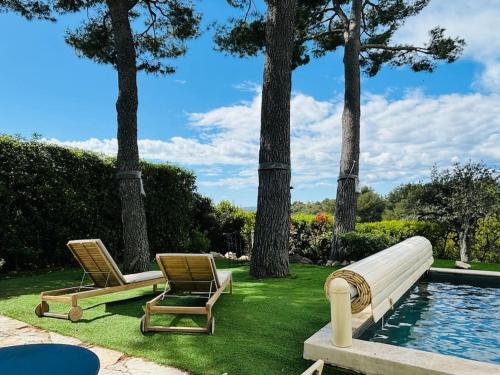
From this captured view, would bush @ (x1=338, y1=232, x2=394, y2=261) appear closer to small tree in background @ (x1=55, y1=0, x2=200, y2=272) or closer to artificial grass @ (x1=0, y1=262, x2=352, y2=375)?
artificial grass @ (x1=0, y1=262, x2=352, y2=375)

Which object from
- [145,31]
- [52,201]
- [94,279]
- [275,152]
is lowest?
[94,279]

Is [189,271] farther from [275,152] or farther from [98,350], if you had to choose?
[275,152]

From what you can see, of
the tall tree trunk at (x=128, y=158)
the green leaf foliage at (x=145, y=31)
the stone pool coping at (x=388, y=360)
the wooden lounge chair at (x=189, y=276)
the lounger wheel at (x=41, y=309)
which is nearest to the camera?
the stone pool coping at (x=388, y=360)

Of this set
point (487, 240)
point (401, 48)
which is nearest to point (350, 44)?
point (401, 48)

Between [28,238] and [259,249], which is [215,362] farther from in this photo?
[28,238]

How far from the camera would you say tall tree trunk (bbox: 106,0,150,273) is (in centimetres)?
839

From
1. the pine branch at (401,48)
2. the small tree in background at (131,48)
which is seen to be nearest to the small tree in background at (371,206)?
the pine branch at (401,48)

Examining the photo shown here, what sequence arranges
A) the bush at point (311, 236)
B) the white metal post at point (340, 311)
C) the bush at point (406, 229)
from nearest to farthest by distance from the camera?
the white metal post at point (340, 311) < the bush at point (311, 236) < the bush at point (406, 229)

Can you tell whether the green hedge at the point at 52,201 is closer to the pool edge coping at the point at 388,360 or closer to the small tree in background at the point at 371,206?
the pool edge coping at the point at 388,360

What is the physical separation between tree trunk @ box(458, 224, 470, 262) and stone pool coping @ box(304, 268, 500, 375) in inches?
411

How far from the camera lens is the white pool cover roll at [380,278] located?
4.06 meters

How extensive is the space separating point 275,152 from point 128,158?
10.6 ft

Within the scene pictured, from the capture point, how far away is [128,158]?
843cm

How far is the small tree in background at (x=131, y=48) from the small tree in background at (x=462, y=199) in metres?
9.81
